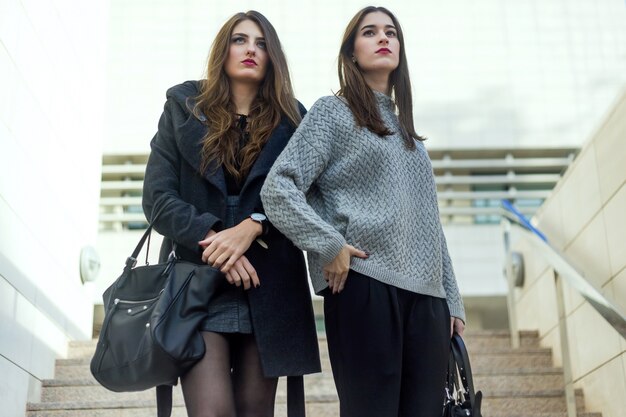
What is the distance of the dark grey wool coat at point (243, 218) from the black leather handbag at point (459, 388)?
14.9 inches

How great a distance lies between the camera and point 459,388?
7.74 feet

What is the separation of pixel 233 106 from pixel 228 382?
85 cm

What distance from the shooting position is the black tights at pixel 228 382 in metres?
2.20

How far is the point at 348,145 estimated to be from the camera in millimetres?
2432

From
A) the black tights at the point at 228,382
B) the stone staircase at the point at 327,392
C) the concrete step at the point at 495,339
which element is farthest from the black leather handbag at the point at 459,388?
the concrete step at the point at 495,339

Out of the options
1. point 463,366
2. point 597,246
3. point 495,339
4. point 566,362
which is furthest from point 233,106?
point 495,339

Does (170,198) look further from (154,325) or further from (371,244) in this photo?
(371,244)

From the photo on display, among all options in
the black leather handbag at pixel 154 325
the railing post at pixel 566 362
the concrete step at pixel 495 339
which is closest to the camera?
the black leather handbag at pixel 154 325

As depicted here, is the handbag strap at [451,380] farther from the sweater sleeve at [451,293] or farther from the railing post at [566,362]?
the railing post at [566,362]

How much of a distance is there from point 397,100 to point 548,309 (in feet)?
12.2

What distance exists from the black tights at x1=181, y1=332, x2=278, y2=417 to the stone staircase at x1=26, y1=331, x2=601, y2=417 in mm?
1909

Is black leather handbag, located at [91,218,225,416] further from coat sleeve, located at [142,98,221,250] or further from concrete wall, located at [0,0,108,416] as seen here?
concrete wall, located at [0,0,108,416]

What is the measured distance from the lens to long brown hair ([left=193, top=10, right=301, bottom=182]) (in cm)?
246

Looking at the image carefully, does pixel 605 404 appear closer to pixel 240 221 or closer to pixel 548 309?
pixel 548 309
